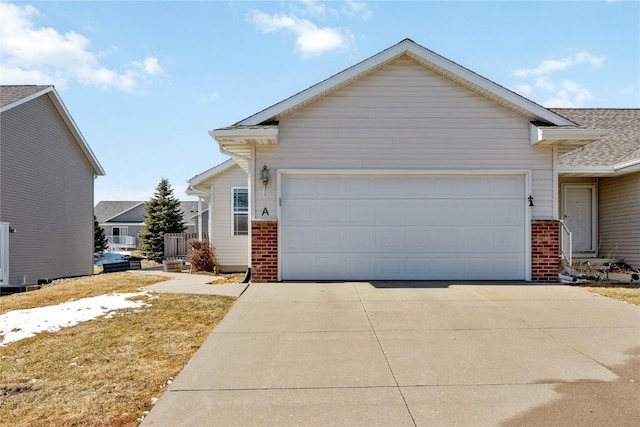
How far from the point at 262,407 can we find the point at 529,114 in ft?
28.0

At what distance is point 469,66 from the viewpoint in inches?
389

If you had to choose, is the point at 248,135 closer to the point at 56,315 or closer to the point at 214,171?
the point at 56,315

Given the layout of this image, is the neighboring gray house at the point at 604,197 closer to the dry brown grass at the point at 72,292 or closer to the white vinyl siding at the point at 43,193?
the dry brown grass at the point at 72,292

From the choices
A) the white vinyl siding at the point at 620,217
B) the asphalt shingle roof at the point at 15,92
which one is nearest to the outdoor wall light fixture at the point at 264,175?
the white vinyl siding at the point at 620,217

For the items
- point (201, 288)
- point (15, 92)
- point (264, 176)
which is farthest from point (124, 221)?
point (264, 176)

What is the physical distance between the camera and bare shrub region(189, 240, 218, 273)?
648 inches

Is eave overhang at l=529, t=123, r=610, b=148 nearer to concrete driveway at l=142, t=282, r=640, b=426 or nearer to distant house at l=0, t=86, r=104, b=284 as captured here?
concrete driveway at l=142, t=282, r=640, b=426

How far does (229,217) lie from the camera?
55.4 ft

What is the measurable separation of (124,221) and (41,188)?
3382cm

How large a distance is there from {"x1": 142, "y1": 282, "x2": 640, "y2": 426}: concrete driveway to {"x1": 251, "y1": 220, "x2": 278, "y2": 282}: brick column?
1780 millimetres


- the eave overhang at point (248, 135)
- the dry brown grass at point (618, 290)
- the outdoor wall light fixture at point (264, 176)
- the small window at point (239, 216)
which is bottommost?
the dry brown grass at point (618, 290)

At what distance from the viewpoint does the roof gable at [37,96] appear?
49.5ft

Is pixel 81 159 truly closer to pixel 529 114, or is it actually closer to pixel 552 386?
pixel 529 114

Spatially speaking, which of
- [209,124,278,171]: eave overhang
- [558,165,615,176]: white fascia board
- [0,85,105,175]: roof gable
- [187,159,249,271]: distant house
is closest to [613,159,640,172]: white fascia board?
[558,165,615,176]: white fascia board
